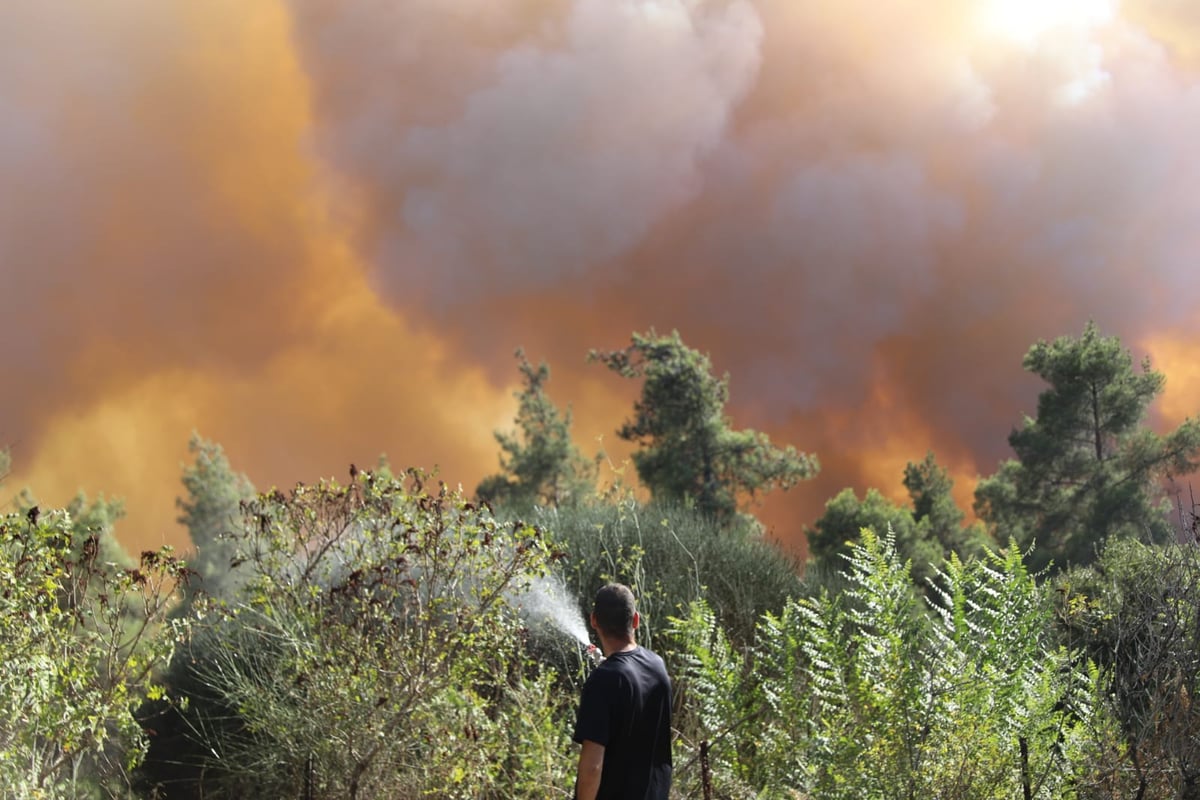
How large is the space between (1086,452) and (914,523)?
4.17 m

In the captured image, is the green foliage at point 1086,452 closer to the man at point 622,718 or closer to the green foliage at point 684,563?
the green foliage at point 684,563

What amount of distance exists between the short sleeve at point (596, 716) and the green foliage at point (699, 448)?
23072mm

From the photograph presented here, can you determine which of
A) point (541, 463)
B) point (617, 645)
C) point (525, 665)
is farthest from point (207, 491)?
point (617, 645)

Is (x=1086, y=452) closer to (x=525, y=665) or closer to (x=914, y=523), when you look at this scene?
(x=914, y=523)

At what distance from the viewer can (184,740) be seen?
52.5 ft

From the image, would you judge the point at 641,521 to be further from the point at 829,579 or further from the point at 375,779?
the point at 375,779

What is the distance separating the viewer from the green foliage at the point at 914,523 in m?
25.7

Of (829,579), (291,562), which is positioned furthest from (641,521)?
(291,562)

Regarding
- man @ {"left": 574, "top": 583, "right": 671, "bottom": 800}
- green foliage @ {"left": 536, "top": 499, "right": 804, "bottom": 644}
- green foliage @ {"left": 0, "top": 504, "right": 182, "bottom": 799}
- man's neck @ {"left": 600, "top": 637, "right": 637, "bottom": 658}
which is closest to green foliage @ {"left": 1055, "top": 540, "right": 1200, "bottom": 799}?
man @ {"left": 574, "top": 583, "right": 671, "bottom": 800}

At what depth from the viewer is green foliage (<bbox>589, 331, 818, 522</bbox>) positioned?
91.4 ft

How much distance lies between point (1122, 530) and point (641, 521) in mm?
11587

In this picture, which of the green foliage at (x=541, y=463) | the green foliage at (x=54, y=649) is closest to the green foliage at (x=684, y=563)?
the green foliage at (x=54, y=649)

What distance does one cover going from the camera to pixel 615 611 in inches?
176

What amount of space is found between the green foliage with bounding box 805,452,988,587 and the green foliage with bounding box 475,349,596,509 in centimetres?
843
